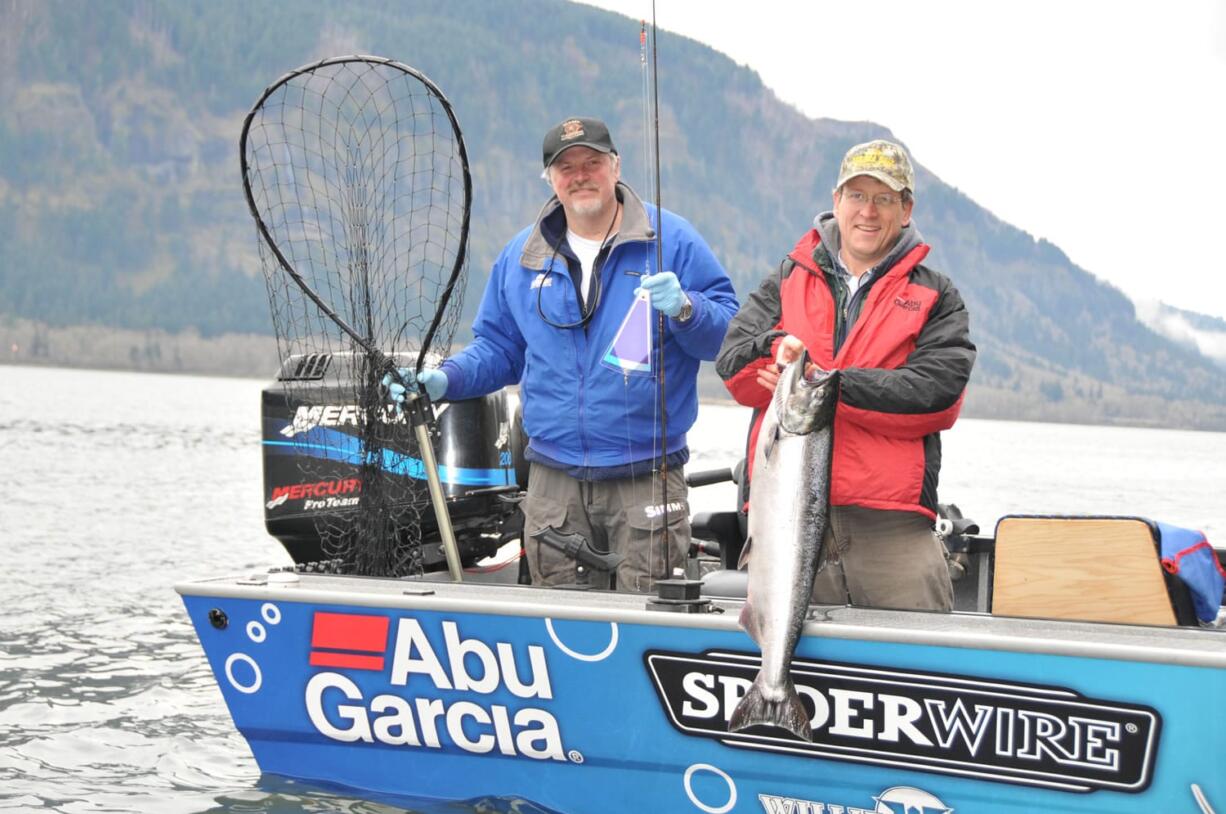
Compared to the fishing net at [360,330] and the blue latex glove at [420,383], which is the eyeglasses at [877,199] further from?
the blue latex glove at [420,383]

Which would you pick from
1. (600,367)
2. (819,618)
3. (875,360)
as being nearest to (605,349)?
(600,367)

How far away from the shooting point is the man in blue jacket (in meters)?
4.77

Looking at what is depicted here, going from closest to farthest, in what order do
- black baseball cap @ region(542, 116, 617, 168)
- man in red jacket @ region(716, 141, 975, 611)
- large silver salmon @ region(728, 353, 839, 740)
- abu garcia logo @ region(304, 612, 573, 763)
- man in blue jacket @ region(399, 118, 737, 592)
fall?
large silver salmon @ region(728, 353, 839, 740) → man in red jacket @ region(716, 141, 975, 611) → abu garcia logo @ region(304, 612, 573, 763) → black baseball cap @ region(542, 116, 617, 168) → man in blue jacket @ region(399, 118, 737, 592)

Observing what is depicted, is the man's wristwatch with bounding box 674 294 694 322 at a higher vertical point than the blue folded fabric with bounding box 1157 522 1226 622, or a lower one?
higher

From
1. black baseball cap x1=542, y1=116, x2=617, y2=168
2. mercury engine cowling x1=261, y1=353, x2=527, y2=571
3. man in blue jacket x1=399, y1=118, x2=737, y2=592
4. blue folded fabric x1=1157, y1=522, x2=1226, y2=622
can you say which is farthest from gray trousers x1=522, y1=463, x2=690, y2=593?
blue folded fabric x1=1157, y1=522, x2=1226, y2=622

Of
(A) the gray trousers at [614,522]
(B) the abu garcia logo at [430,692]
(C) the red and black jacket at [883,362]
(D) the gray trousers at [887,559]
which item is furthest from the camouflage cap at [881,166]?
(B) the abu garcia logo at [430,692]

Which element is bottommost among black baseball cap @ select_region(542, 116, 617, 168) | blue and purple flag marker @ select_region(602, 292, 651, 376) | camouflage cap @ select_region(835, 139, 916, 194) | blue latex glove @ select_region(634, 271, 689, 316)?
blue and purple flag marker @ select_region(602, 292, 651, 376)

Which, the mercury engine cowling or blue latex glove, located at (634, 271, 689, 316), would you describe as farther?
the mercury engine cowling

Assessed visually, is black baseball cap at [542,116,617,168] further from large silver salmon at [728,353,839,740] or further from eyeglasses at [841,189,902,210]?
large silver salmon at [728,353,839,740]

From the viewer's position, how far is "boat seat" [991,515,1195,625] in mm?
3787

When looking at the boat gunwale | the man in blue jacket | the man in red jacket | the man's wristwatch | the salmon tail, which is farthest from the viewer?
the man in blue jacket

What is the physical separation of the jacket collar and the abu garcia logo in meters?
1.39

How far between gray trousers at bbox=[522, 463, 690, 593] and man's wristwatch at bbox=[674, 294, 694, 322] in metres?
0.62

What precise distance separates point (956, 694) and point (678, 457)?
63.2 inches
